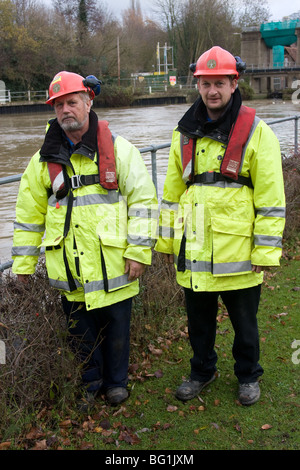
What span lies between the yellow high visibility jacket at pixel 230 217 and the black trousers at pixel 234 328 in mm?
138

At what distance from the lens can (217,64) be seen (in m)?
3.20

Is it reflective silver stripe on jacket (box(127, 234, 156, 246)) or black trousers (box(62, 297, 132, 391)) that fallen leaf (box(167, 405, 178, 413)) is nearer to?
black trousers (box(62, 297, 132, 391))

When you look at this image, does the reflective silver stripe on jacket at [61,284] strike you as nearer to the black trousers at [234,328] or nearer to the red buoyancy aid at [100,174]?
the red buoyancy aid at [100,174]

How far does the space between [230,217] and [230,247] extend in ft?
0.58

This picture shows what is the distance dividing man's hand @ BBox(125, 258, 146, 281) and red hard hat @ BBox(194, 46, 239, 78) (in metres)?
1.18

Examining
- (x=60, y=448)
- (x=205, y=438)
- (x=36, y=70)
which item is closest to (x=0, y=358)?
(x=60, y=448)

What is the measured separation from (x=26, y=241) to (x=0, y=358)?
0.73m

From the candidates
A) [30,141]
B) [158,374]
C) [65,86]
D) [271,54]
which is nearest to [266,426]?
[158,374]

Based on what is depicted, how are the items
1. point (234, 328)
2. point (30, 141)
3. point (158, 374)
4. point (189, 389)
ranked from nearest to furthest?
1. point (234, 328)
2. point (189, 389)
3. point (158, 374)
4. point (30, 141)

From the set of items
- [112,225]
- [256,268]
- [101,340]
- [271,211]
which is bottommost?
[101,340]

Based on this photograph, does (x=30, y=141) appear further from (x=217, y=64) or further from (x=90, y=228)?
(x=217, y=64)

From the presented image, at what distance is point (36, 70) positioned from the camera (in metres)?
52.0

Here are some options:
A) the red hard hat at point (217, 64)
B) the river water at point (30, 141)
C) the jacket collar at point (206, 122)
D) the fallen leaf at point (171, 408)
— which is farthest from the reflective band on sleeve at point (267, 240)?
the river water at point (30, 141)

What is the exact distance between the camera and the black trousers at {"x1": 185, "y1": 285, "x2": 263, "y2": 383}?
11.5ft
